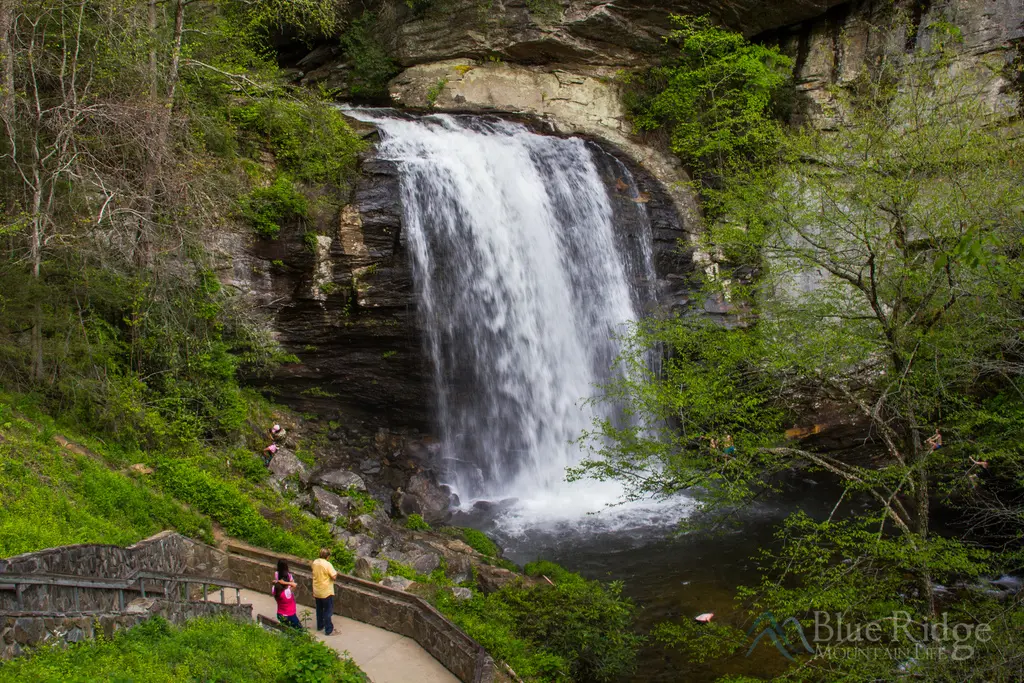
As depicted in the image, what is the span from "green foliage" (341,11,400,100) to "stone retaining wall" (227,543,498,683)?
16.0 m

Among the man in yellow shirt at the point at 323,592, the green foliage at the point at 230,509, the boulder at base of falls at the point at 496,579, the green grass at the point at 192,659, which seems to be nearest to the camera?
the green grass at the point at 192,659

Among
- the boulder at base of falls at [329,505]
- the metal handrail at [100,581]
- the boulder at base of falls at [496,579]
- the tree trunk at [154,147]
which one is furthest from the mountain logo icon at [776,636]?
the tree trunk at [154,147]

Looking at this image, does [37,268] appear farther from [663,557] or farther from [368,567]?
[663,557]

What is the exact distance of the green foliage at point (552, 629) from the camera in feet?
34.8

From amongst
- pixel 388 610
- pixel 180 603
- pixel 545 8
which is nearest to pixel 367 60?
pixel 545 8

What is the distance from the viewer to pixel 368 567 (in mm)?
12156

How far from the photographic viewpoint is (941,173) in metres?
11.0

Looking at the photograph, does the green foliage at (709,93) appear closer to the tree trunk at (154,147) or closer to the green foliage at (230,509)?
the tree trunk at (154,147)

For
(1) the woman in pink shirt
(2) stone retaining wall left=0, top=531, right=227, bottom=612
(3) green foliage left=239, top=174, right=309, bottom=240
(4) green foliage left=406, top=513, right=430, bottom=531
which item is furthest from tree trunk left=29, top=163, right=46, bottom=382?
(4) green foliage left=406, top=513, right=430, bottom=531

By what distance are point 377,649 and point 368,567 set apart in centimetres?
232

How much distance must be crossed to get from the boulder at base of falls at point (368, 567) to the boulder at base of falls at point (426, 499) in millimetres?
3006

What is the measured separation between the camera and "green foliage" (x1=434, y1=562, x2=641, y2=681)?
1061 cm

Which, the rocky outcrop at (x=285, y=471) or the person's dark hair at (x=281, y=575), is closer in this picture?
the person's dark hair at (x=281, y=575)

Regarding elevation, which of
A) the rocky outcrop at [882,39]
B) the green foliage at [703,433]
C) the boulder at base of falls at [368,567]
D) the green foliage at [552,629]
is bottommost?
the green foliage at [552,629]
